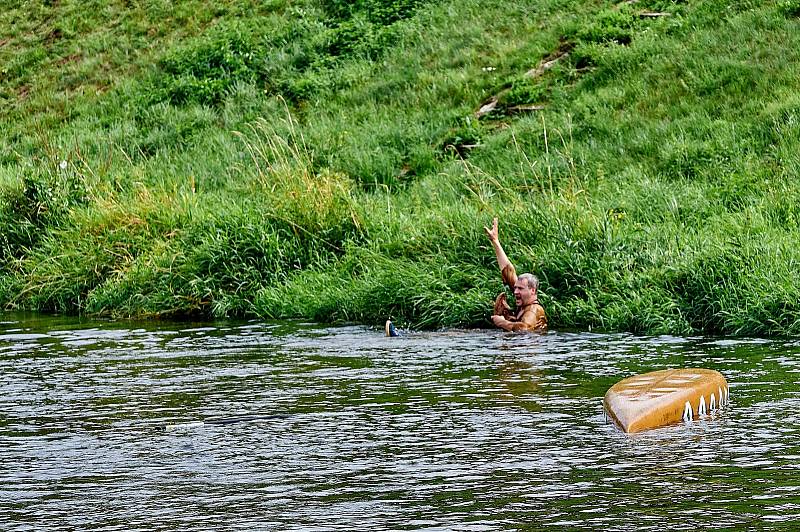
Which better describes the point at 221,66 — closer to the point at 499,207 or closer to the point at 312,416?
the point at 499,207

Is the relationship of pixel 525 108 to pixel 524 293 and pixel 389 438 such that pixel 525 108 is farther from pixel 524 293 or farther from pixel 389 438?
pixel 389 438

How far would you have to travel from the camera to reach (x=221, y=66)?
28562mm

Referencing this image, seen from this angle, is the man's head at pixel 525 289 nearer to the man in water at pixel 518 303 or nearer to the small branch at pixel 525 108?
the man in water at pixel 518 303

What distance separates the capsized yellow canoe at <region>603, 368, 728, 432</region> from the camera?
9195 mm

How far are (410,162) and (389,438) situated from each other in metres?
13.3

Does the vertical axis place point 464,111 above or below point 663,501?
above

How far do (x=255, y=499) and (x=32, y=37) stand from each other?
27.6m

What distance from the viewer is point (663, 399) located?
937 centimetres

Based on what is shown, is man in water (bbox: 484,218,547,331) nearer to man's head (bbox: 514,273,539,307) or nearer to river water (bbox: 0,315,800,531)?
man's head (bbox: 514,273,539,307)

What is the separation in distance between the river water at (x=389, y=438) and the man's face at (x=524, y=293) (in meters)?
0.40

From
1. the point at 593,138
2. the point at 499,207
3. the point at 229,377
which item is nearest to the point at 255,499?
the point at 229,377

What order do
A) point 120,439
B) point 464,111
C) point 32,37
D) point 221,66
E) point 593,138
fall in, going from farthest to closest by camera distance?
1. point 32,37
2. point 221,66
3. point 464,111
4. point 593,138
5. point 120,439

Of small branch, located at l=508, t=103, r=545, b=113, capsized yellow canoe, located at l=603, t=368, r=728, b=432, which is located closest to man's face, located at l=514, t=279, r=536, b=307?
capsized yellow canoe, located at l=603, t=368, r=728, b=432

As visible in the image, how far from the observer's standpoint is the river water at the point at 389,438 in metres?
7.27
